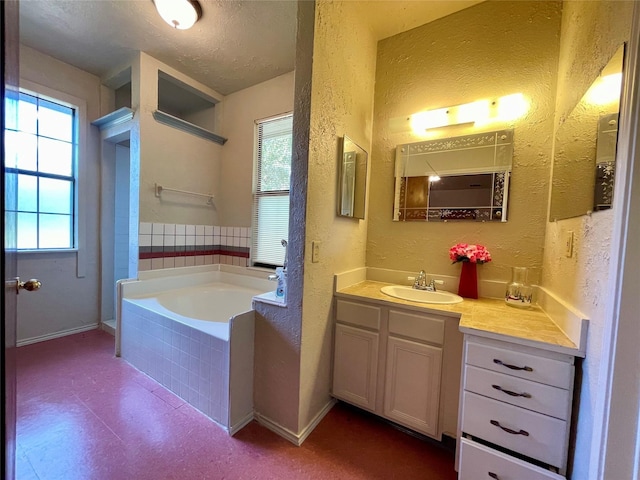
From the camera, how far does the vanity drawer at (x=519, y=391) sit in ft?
3.25

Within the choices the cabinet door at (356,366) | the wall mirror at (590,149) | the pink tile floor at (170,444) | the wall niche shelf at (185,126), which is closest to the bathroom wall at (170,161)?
the wall niche shelf at (185,126)

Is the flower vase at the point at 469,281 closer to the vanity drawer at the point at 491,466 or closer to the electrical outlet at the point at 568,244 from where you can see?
the electrical outlet at the point at 568,244

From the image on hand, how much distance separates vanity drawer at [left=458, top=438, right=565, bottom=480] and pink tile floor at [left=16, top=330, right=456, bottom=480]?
23cm

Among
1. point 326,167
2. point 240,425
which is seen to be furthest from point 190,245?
point 326,167

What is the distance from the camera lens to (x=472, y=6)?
1.73 meters

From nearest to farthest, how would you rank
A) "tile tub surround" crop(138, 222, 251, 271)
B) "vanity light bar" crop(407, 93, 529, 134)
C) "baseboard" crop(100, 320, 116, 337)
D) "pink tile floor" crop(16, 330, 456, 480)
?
"pink tile floor" crop(16, 330, 456, 480) → "vanity light bar" crop(407, 93, 529, 134) → "tile tub surround" crop(138, 222, 251, 271) → "baseboard" crop(100, 320, 116, 337)

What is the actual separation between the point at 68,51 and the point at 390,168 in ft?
10.4

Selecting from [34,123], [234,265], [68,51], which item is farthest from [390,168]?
[34,123]

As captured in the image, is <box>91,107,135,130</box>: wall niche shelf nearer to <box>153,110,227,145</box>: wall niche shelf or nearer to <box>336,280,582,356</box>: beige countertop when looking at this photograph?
<box>153,110,227,145</box>: wall niche shelf

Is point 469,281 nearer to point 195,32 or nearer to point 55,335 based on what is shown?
point 195,32

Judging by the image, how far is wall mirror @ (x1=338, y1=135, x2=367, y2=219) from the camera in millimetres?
1699

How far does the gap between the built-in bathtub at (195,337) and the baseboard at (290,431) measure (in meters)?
0.10

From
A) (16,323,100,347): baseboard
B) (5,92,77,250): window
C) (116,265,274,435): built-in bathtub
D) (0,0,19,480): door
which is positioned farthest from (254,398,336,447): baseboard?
(5,92,77,250): window

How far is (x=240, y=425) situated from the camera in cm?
155
